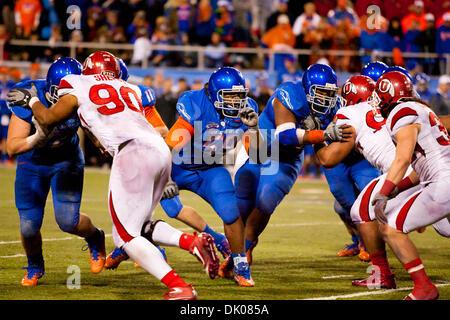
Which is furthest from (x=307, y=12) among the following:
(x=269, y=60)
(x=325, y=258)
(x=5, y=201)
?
(x=325, y=258)

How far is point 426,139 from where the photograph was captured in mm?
5383

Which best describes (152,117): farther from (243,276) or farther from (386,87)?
(386,87)

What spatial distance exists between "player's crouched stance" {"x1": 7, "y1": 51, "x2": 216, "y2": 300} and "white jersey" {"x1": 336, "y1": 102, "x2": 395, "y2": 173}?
1.73 metres

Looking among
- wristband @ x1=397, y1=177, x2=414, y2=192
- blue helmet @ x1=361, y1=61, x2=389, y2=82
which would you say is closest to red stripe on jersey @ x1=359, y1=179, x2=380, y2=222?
wristband @ x1=397, y1=177, x2=414, y2=192

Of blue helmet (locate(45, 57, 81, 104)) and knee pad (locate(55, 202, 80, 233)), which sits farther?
knee pad (locate(55, 202, 80, 233))

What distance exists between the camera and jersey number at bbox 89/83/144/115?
521 centimetres

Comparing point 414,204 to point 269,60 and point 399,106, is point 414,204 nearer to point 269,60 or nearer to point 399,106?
point 399,106

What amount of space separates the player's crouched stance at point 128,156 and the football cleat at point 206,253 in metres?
0.16

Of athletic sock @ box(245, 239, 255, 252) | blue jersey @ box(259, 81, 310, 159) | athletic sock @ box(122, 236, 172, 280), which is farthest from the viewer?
athletic sock @ box(245, 239, 255, 252)

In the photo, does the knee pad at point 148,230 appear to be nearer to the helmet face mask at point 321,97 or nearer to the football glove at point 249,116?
the football glove at point 249,116

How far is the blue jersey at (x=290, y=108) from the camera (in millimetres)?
6754

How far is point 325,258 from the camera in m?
7.57

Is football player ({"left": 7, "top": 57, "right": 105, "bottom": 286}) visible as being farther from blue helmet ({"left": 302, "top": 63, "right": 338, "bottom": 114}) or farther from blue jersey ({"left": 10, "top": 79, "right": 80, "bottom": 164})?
blue helmet ({"left": 302, "top": 63, "right": 338, "bottom": 114})

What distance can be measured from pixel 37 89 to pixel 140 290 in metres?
1.79
